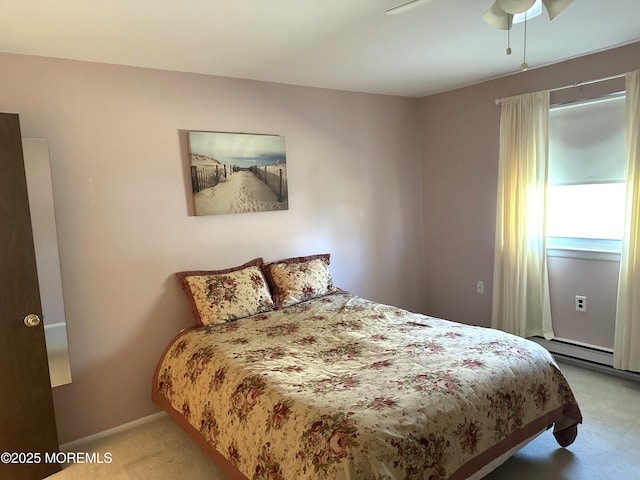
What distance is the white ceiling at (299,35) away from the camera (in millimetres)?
2059

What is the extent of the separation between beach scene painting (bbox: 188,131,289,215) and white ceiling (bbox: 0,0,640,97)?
0.49 m

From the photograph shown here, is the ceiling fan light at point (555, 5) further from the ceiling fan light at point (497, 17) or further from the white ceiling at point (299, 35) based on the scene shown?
the white ceiling at point (299, 35)

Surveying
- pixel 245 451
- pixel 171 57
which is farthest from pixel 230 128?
pixel 245 451

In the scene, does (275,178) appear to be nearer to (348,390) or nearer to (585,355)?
(348,390)

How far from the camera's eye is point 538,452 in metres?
2.38

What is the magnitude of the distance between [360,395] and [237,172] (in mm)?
2018

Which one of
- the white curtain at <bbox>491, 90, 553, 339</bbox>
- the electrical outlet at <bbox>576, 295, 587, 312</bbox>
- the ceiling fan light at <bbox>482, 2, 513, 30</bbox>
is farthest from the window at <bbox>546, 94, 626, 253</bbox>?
the ceiling fan light at <bbox>482, 2, 513, 30</bbox>

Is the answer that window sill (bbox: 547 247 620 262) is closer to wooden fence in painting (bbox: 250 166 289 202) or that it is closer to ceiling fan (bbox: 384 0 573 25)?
ceiling fan (bbox: 384 0 573 25)

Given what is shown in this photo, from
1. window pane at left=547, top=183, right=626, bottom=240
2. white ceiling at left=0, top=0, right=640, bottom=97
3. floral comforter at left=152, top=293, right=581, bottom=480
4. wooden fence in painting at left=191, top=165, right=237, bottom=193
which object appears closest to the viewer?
floral comforter at left=152, top=293, right=581, bottom=480

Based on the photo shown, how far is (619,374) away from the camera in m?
3.18

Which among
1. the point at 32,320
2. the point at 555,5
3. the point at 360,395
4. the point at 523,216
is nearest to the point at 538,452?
the point at 360,395

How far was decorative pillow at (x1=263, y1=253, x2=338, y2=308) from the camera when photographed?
10.8ft

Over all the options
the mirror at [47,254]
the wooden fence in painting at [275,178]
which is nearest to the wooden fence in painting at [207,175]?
the wooden fence in painting at [275,178]

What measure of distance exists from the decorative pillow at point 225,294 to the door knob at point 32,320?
0.89 metres
